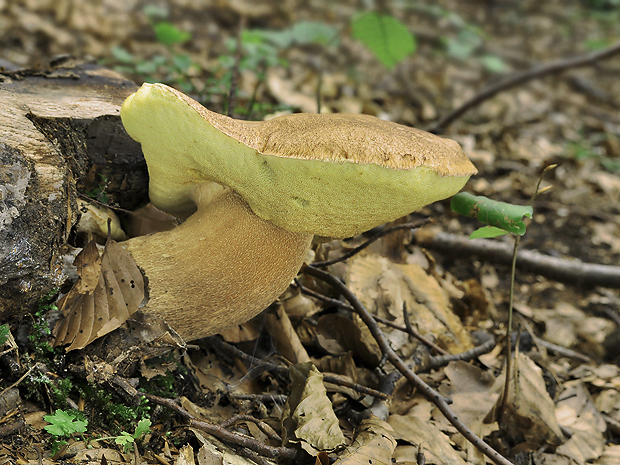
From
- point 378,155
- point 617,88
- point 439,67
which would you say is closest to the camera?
point 378,155

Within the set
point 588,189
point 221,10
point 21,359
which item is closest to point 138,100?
point 21,359

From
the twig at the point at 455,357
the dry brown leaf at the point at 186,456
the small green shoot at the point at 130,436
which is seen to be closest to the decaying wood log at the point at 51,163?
the small green shoot at the point at 130,436

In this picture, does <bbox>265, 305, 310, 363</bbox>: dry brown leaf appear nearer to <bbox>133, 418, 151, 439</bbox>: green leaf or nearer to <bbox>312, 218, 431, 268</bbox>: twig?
<bbox>312, 218, 431, 268</bbox>: twig

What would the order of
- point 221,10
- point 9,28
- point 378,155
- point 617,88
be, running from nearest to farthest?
point 378,155, point 9,28, point 221,10, point 617,88

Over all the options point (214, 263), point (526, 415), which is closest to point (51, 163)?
point (214, 263)

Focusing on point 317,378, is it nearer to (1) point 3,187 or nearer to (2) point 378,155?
(2) point 378,155

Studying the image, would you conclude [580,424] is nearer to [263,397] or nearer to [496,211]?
[496,211]

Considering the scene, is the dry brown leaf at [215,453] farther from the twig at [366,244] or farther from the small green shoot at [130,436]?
the twig at [366,244]
